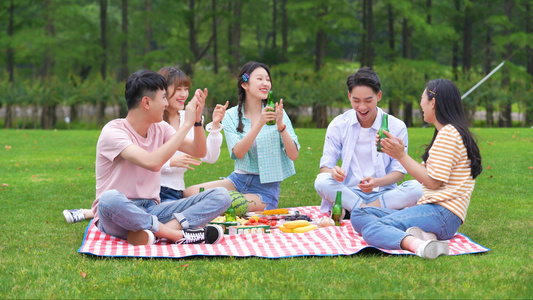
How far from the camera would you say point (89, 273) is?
12.6ft

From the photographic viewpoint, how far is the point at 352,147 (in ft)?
19.3

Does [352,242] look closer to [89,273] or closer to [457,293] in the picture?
[457,293]

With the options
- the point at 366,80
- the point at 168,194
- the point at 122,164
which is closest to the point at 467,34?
the point at 366,80

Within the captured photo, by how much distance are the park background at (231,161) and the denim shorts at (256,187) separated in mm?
718

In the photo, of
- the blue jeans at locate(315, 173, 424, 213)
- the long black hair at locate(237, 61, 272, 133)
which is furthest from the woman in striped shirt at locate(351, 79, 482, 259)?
the long black hair at locate(237, 61, 272, 133)

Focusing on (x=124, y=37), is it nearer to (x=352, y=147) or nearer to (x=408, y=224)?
(x=352, y=147)

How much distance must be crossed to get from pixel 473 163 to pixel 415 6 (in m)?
23.9

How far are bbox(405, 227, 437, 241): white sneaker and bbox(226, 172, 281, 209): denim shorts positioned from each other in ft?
6.79

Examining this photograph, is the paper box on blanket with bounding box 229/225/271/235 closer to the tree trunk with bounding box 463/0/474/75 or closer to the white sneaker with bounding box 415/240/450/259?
the white sneaker with bounding box 415/240/450/259

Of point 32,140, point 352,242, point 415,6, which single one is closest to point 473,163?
point 352,242

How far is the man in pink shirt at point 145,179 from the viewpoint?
4.50 m

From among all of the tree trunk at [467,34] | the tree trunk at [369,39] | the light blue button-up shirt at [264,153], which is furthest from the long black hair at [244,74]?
the tree trunk at [467,34]

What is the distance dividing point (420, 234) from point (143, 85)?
92.2 inches

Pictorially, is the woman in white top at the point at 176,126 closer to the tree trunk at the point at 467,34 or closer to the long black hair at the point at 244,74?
the long black hair at the point at 244,74
